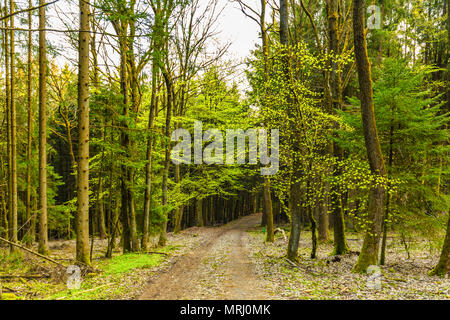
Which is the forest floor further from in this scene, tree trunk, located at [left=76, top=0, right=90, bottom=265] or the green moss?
tree trunk, located at [left=76, top=0, right=90, bottom=265]

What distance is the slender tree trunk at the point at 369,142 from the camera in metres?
7.54

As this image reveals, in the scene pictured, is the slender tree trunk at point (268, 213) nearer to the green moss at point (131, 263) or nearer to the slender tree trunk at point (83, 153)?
the green moss at point (131, 263)

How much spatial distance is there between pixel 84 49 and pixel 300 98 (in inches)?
266

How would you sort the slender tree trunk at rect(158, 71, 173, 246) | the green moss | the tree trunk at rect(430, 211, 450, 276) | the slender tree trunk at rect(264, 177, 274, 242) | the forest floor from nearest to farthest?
the forest floor → the tree trunk at rect(430, 211, 450, 276) → the green moss → the slender tree trunk at rect(158, 71, 173, 246) → the slender tree trunk at rect(264, 177, 274, 242)

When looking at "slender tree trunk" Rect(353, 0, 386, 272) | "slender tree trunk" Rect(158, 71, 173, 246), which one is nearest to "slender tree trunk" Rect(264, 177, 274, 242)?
"slender tree trunk" Rect(158, 71, 173, 246)

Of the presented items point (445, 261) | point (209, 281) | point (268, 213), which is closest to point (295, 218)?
point (209, 281)

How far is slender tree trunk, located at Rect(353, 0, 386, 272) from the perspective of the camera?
297 inches

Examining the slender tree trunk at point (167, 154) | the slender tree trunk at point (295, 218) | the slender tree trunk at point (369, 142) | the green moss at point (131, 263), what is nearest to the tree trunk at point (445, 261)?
the slender tree trunk at point (369, 142)

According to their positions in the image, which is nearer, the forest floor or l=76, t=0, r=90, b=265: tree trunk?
the forest floor

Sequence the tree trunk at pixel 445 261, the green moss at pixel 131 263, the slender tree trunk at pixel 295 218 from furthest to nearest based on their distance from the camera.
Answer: the slender tree trunk at pixel 295 218 < the green moss at pixel 131 263 < the tree trunk at pixel 445 261

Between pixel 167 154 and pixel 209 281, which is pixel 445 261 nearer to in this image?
pixel 209 281

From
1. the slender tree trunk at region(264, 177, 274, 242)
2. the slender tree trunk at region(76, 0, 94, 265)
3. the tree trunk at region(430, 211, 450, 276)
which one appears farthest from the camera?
the slender tree trunk at region(264, 177, 274, 242)

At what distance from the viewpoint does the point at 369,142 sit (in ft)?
25.2

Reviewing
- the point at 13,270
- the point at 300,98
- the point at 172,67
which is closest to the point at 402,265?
the point at 300,98
